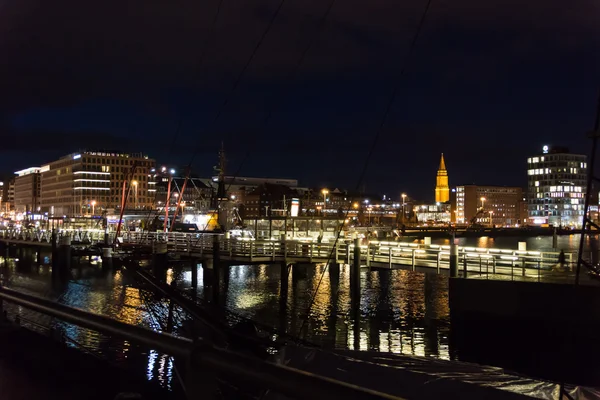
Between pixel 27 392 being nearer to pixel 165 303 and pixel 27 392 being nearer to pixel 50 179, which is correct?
pixel 165 303

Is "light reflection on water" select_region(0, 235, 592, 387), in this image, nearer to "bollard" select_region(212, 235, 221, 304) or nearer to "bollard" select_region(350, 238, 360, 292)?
"bollard" select_region(212, 235, 221, 304)

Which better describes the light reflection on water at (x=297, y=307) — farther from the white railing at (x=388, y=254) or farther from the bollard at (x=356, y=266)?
the white railing at (x=388, y=254)

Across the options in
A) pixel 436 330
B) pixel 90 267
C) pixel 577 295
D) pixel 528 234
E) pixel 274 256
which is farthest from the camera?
pixel 528 234

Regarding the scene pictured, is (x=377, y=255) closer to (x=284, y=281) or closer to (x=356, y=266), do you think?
(x=356, y=266)

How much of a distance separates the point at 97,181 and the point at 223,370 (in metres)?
177

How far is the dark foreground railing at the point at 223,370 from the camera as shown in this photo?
9.68 ft

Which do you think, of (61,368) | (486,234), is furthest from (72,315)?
(486,234)

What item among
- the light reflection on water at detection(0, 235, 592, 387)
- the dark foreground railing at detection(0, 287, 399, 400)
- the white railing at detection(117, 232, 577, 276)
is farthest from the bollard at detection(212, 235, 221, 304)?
the dark foreground railing at detection(0, 287, 399, 400)

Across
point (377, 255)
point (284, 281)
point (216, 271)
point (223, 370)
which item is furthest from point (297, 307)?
point (223, 370)

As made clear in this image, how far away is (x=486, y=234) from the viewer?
158 metres

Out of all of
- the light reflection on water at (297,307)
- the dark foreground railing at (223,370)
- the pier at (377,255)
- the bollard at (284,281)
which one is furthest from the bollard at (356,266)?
the dark foreground railing at (223,370)

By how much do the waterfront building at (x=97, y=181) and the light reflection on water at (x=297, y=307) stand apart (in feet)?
384

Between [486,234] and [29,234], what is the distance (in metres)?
127

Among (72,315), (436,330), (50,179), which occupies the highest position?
(50,179)
